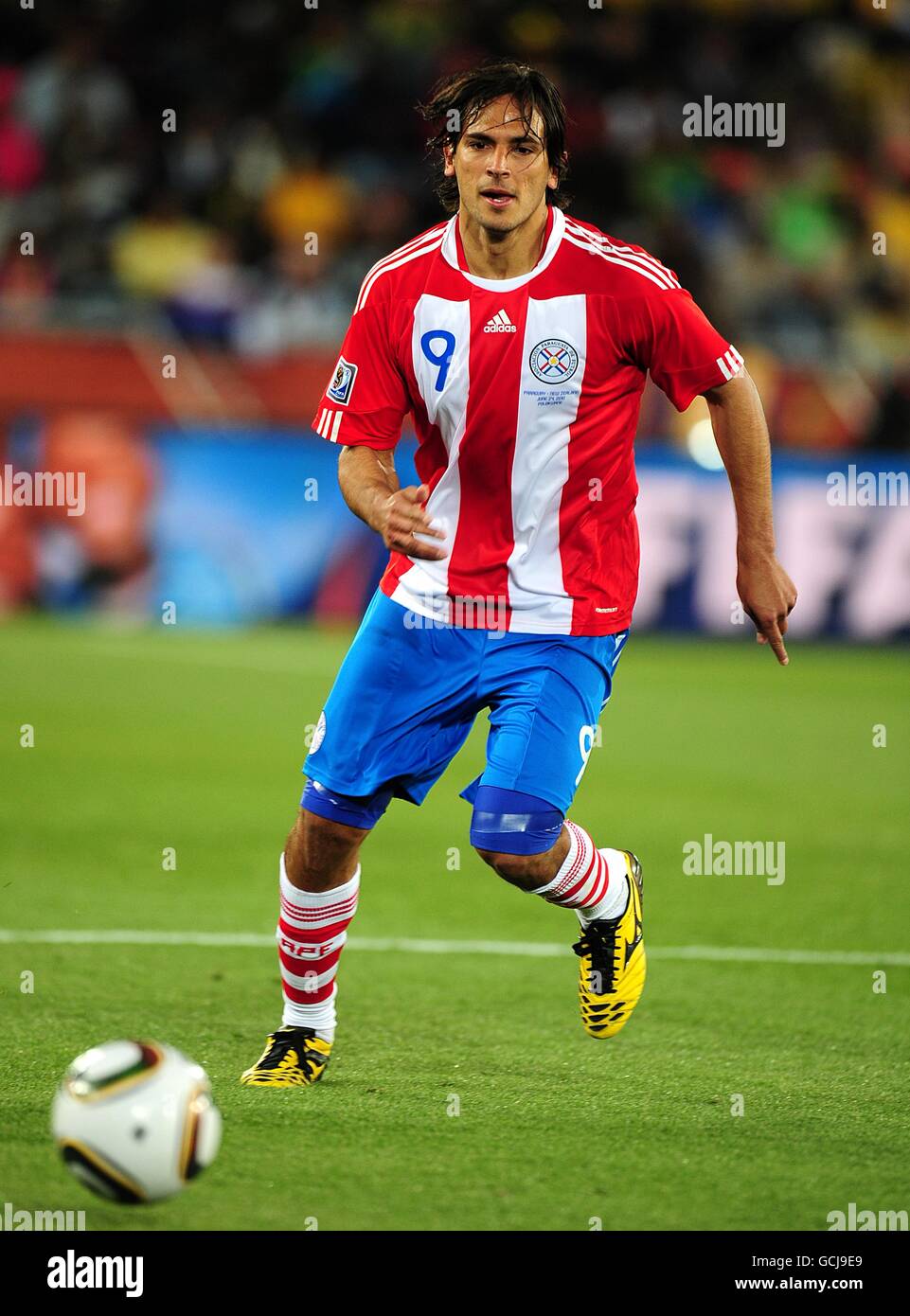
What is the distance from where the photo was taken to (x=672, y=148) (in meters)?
20.3

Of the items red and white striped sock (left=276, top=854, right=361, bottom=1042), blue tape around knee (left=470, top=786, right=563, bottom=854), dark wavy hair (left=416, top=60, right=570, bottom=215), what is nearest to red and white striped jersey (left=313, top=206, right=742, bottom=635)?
dark wavy hair (left=416, top=60, right=570, bottom=215)

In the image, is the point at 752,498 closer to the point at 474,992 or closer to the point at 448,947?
the point at 474,992

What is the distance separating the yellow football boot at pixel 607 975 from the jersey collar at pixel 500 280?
180 centimetres

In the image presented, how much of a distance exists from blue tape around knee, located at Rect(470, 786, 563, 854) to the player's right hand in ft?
2.38

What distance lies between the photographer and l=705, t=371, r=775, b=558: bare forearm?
4.75 m

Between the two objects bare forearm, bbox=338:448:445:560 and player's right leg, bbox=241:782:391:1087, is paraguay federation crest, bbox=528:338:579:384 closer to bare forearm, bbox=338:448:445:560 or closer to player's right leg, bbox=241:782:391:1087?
bare forearm, bbox=338:448:445:560

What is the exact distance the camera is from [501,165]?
182 inches

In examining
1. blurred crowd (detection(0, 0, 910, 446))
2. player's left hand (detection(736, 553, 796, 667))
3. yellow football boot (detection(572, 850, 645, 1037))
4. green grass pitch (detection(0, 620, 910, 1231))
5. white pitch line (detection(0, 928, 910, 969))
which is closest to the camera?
green grass pitch (detection(0, 620, 910, 1231))

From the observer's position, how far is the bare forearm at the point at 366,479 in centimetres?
465

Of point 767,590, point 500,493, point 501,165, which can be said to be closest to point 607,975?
point 767,590

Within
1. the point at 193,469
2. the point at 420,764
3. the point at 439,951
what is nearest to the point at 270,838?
the point at 439,951

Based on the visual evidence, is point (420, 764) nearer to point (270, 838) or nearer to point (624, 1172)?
point (624, 1172)

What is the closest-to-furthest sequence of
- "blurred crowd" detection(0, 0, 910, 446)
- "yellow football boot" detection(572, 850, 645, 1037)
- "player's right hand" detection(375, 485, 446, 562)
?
"player's right hand" detection(375, 485, 446, 562) → "yellow football boot" detection(572, 850, 645, 1037) → "blurred crowd" detection(0, 0, 910, 446)

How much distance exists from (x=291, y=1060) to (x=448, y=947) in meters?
1.75
